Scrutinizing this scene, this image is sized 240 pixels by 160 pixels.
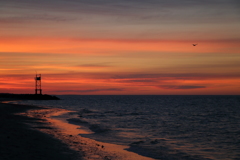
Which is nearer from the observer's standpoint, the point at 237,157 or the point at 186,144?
the point at 237,157

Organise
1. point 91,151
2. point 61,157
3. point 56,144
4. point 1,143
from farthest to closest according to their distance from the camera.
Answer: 1. point 56,144
2. point 91,151
3. point 1,143
4. point 61,157

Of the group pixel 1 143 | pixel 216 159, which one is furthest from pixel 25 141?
pixel 216 159

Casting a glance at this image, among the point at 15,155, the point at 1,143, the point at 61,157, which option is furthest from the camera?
the point at 1,143

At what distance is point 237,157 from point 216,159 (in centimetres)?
170

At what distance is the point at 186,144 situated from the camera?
846 inches

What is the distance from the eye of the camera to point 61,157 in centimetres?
1421

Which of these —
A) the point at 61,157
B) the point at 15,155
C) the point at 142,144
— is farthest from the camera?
the point at 142,144

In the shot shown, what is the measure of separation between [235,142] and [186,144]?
4538mm

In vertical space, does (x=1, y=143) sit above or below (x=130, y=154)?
above

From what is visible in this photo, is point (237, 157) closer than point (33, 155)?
No

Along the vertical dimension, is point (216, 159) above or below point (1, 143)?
below

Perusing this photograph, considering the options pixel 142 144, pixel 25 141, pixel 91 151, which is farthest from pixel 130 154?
pixel 25 141

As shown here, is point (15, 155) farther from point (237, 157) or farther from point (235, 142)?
point (235, 142)

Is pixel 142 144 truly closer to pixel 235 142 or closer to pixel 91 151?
pixel 91 151
